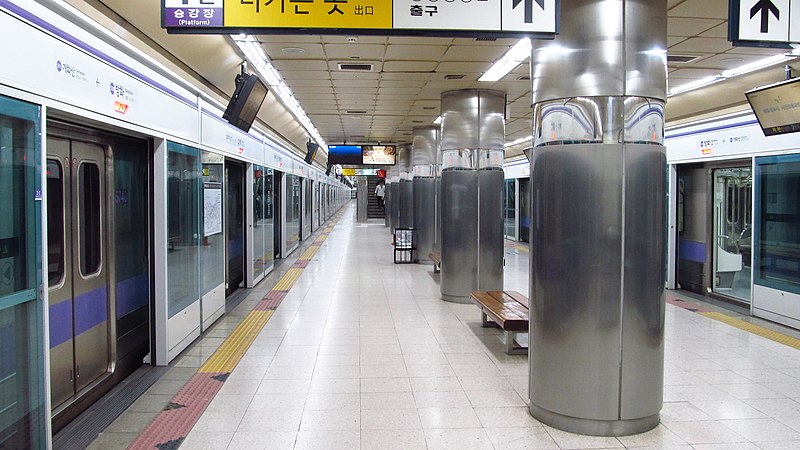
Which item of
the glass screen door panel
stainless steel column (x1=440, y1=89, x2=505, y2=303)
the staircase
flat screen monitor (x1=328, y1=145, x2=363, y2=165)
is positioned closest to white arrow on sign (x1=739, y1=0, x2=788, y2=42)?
the glass screen door panel

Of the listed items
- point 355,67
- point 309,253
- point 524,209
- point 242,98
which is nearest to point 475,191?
point 355,67

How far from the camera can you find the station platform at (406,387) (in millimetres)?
3664

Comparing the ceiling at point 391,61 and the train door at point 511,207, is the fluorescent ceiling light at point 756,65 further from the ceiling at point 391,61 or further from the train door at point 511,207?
the train door at point 511,207

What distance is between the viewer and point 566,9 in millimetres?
3740

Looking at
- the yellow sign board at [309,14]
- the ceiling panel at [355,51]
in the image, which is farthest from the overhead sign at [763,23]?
the ceiling panel at [355,51]

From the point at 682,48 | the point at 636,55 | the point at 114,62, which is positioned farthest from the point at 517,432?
the point at 682,48

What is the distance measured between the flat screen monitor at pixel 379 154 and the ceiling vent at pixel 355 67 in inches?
389

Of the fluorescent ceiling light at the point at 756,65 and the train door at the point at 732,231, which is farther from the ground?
the fluorescent ceiling light at the point at 756,65

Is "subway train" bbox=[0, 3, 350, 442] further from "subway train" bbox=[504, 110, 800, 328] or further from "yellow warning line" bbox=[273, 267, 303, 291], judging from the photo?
"subway train" bbox=[504, 110, 800, 328]

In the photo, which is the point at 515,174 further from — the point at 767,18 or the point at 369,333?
the point at 767,18

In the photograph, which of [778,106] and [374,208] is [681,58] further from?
[374,208]

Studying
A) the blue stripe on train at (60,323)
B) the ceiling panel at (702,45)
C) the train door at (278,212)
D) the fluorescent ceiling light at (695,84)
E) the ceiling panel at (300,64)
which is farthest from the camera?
the train door at (278,212)

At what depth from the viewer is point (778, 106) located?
6.06 meters

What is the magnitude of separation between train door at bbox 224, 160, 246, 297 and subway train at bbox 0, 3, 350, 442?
1411 mm
